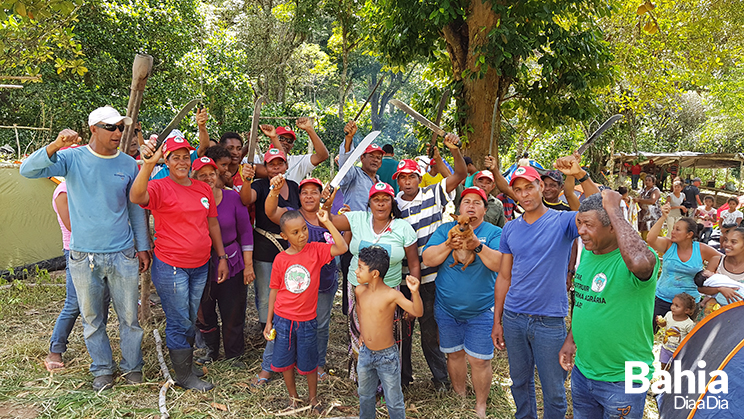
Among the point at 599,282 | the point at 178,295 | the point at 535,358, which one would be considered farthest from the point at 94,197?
the point at 599,282

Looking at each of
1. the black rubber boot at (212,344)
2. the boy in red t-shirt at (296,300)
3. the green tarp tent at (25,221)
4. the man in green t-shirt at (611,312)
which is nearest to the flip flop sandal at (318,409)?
the boy in red t-shirt at (296,300)

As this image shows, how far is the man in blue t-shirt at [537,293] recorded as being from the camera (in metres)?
3.01

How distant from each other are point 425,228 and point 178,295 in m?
2.02

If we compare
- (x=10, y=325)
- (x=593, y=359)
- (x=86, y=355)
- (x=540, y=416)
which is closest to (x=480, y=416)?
(x=540, y=416)

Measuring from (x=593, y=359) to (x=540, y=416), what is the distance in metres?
1.54

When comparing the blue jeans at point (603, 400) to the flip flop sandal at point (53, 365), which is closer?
the blue jeans at point (603, 400)

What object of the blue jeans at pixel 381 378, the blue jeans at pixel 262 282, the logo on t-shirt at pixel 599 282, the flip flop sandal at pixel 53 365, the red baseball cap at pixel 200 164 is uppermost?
the red baseball cap at pixel 200 164

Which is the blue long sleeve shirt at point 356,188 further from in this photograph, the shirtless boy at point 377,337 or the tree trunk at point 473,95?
the tree trunk at point 473,95

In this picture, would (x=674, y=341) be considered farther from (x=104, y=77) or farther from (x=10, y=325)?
(x=104, y=77)

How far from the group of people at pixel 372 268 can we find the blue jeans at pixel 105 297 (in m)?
0.01

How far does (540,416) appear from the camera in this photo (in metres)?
3.82

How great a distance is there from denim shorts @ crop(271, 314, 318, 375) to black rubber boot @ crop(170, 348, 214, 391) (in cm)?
67

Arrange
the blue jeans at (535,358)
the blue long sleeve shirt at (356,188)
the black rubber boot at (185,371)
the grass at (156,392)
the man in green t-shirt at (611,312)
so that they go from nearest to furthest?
1. the man in green t-shirt at (611,312)
2. the blue jeans at (535,358)
3. the grass at (156,392)
4. the black rubber boot at (185,371)
5. the blue long sleeve shirt at (356,188)

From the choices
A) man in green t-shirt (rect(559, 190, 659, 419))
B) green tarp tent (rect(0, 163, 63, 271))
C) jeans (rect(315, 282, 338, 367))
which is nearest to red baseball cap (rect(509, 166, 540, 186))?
man in green t-shirt (rect(559, 190, 659, 419))
